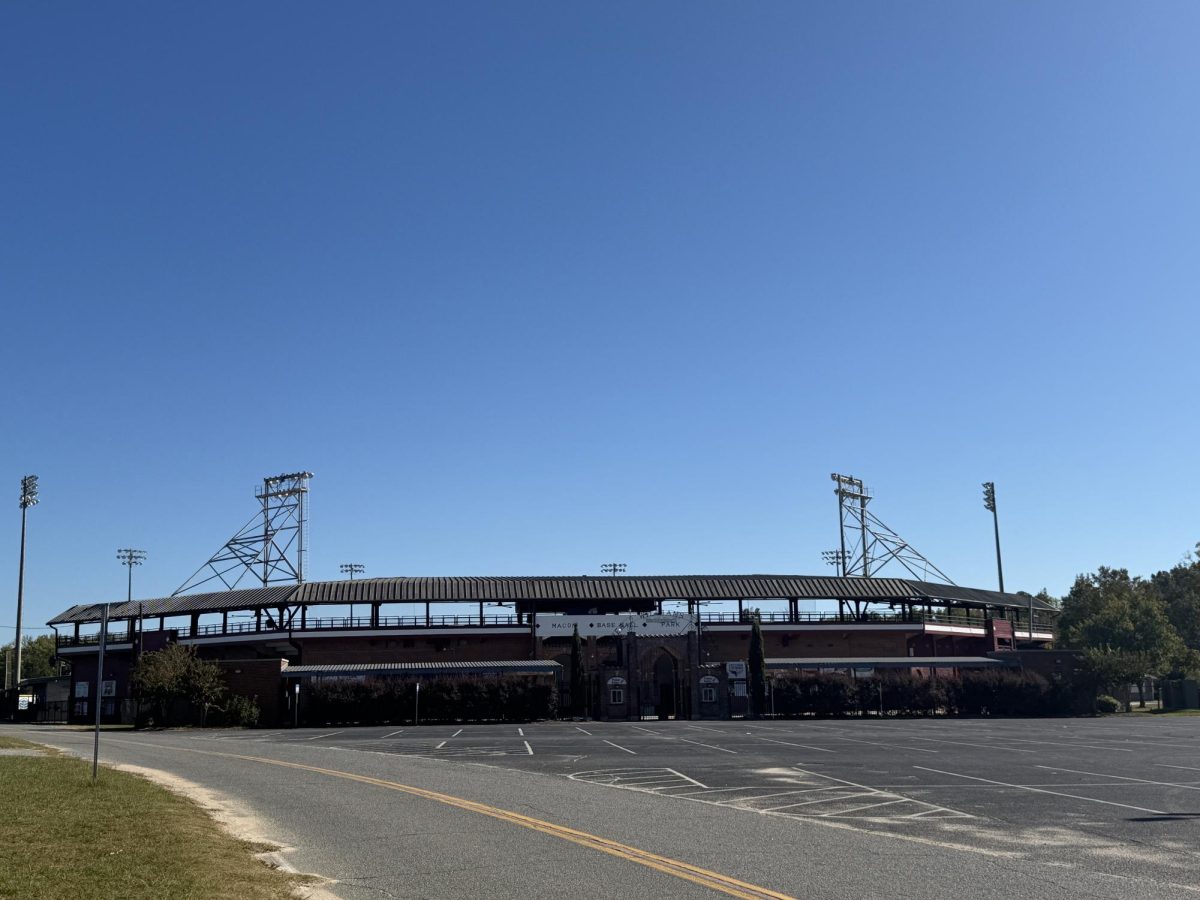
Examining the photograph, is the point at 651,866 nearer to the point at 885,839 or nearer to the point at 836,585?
the point at 885,839

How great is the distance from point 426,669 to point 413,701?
17.3 ft

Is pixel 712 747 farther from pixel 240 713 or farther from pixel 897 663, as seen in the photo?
pixel 897 663

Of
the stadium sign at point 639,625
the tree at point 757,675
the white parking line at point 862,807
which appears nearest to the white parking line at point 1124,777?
the white parking line at point 862,807

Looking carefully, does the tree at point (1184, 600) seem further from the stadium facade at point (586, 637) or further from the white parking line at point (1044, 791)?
the white parking line at point (1044, 791)

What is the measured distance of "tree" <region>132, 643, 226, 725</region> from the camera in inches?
2309

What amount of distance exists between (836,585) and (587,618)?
2032 centimetres

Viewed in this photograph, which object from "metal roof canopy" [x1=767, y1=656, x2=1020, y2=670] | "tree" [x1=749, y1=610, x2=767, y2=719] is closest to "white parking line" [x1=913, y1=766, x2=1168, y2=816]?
"tree" [x1=749, y1=610, x2=767, y2=719]

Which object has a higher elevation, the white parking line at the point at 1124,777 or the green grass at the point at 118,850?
the green grass at the point at 118,850

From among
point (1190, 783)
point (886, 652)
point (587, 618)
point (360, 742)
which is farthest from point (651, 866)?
point (886, 652)

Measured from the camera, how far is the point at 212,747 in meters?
38.1

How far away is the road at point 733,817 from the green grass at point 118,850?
3.32 ft

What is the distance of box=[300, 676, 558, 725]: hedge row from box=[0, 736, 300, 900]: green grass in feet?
134

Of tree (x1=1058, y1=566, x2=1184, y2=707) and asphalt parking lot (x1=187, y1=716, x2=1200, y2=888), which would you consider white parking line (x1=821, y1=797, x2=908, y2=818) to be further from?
tree (x1=1058, y1=566, x2=1184, y2=707)

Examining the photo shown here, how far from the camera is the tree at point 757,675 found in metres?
64.6
